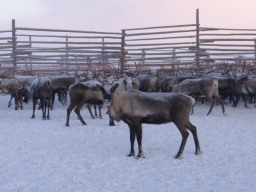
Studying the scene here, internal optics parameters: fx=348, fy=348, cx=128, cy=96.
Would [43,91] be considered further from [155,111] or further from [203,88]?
[155,111]

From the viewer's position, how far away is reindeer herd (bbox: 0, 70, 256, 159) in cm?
530

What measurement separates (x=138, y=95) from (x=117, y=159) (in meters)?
1.03

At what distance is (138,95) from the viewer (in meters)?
5.43

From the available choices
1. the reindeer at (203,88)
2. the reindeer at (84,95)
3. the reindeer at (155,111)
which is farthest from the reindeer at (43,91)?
the reindeer at (155,111)

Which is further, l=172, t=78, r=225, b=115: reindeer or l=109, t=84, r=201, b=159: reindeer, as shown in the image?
l=172, t=78, r=225, b=115: reindeer

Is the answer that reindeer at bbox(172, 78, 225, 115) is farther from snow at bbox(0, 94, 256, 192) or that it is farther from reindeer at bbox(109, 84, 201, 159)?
reindeer at bbox(109, 84, 201, 159)

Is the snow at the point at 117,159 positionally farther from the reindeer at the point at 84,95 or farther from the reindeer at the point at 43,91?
the reindeer at the point at 43,91

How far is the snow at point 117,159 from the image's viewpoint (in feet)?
13.5

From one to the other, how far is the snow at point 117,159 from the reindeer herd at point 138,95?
1.17 feet

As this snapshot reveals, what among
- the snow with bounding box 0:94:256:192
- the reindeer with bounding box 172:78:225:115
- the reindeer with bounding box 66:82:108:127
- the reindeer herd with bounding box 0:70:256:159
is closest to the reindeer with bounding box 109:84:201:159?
the reindeer herd with bounding box 0:70:256:159

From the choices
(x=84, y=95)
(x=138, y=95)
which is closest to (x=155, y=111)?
(x=138, y=95)

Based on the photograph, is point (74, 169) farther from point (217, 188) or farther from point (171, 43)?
point (171, 43)

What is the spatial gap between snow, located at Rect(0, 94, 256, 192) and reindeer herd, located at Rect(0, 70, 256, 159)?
36 centimetres

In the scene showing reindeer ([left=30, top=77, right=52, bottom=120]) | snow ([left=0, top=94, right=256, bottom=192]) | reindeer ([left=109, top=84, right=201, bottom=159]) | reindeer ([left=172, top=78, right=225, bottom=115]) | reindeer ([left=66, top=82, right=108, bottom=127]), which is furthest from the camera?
reindeer ([left=172, top=78, right=225, bottom=115])
